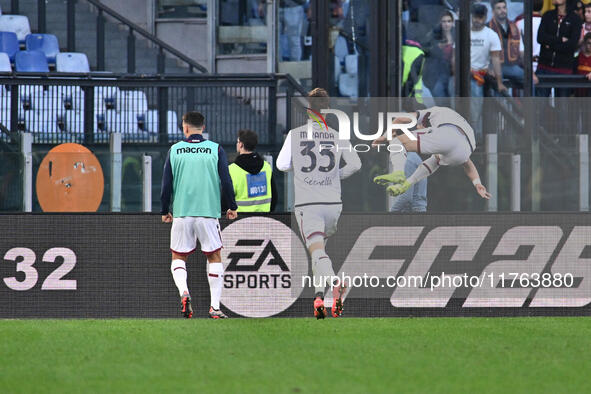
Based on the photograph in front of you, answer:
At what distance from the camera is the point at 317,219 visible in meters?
10.7

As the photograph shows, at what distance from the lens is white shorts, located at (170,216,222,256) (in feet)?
33.8

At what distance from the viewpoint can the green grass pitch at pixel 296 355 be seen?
6695 mm

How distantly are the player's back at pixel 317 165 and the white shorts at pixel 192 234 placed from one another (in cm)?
89

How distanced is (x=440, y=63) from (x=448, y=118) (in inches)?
129

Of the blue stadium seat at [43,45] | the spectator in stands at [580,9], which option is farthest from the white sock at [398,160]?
the blue stadium seat at [43,45]

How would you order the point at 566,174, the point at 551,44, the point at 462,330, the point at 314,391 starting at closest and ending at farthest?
the point at 314,391 → the point at 462,330 → the point at 566,174 → the point at 551,44

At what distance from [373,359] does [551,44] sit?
1100cm

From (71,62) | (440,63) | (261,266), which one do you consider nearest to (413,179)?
(261,266)

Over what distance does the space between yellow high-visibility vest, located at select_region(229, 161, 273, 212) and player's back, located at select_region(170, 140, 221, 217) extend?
1102 millimetres

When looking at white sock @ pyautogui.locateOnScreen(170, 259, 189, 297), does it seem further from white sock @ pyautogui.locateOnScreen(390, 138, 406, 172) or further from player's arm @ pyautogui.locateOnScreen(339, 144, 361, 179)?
white sock @ pyautogui.locateOnScreen(390, 138, 406, 172)

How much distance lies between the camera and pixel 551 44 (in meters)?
17.7

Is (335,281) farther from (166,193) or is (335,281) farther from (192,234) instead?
(166,193)

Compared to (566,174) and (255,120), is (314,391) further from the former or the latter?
(255,120)

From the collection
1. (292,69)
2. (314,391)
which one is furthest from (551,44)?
(314,391)
